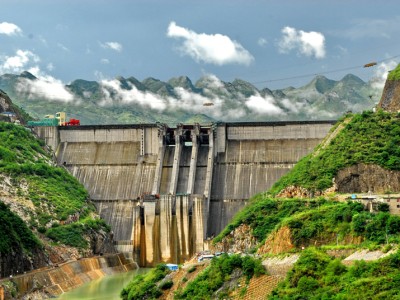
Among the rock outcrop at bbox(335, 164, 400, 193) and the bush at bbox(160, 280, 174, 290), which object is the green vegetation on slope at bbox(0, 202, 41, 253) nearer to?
the bush at bbox(160, 280, 174, 290)

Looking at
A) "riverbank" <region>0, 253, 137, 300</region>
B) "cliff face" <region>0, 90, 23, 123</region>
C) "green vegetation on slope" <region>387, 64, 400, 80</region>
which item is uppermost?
"green vegetation on slope" <region>387, 64, 400, 80</region>

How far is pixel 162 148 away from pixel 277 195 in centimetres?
2170

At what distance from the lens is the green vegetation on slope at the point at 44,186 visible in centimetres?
8269

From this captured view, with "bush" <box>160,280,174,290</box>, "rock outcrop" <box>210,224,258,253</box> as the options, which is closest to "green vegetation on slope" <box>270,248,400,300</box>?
"bush" <box>160,280,174,290</box>

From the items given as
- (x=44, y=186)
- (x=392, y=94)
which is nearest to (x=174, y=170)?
(x=44, y=186)

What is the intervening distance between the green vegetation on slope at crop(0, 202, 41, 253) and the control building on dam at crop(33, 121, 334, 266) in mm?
17955

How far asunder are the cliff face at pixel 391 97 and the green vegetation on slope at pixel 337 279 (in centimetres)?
5220

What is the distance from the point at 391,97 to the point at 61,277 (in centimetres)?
4336

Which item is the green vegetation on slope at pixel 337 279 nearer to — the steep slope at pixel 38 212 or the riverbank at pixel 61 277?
the riverbank at pixel 61 277

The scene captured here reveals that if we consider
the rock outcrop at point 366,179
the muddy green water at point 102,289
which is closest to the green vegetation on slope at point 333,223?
the rock outcrop at point 366,179

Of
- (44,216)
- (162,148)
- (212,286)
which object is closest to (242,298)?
(212,286)

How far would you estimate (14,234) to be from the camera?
226ft

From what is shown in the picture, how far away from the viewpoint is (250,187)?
306 feet

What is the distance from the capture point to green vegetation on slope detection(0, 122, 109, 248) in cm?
8269
